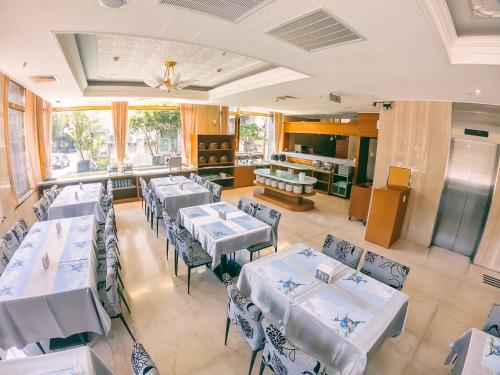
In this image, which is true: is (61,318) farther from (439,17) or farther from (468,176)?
(468,176)

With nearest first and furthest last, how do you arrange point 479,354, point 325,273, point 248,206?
point 479,354
point 325,273
point 248,206

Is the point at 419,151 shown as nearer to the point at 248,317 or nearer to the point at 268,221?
the point at 268,221

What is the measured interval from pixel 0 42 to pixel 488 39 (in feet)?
14.4

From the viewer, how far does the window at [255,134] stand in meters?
10.3

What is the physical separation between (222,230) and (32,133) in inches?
201

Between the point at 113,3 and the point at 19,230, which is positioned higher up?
the point at 113,3

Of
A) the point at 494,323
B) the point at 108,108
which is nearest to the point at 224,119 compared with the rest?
the point at 108,108

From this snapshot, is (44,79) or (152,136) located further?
(152,136)

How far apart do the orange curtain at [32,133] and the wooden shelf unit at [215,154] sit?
400cm

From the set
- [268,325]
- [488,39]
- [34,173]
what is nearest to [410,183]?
[488,39]

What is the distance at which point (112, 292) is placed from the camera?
2553 mm

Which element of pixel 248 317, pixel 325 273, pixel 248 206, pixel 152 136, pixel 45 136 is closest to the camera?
pixel 248 317

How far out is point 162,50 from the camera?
361 cm

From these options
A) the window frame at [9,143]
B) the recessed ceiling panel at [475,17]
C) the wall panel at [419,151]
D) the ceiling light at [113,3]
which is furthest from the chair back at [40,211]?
the wall panel at [419,151]
